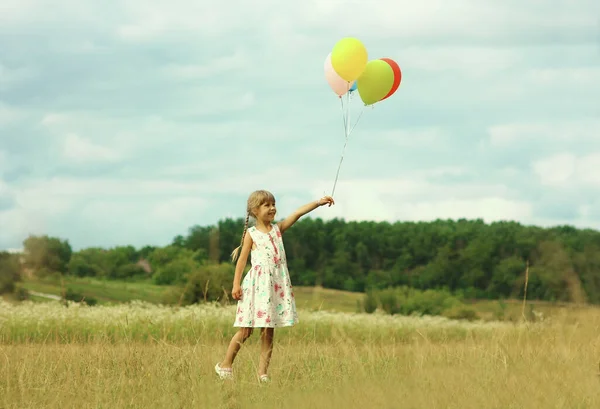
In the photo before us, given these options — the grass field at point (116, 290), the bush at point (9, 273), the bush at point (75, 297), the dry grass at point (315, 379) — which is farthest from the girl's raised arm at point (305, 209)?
the grass field at point (116, 290)

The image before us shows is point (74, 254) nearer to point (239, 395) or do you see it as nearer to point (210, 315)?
point (210, 315)

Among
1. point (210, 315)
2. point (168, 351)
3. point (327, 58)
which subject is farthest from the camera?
point (210, 315)

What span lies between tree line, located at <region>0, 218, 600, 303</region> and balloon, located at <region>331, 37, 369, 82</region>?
28.4 metres

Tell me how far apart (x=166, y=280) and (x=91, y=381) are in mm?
39744

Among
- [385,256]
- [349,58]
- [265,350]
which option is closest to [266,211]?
[265,350]

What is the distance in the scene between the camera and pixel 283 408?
480cm

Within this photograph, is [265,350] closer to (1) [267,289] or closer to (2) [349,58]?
(1) [267,289]

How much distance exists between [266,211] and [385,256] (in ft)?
197

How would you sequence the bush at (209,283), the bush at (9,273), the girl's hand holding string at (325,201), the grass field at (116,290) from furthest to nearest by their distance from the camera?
1. the grass field at (116,290)
2. the bush at (9,273)
3. the bush at (209,283)
4. the girl's hand holding string at (325,201)

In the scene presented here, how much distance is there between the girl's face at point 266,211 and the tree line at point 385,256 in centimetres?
2946

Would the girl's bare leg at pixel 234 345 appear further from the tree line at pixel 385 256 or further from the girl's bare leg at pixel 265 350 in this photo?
the tree line at pixel 385 256

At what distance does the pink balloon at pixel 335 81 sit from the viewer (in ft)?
28.7

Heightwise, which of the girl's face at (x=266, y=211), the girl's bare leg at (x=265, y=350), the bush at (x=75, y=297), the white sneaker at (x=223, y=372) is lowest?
the bush at (x=75, y=297)

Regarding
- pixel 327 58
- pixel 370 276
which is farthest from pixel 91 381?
pixel 370 276
